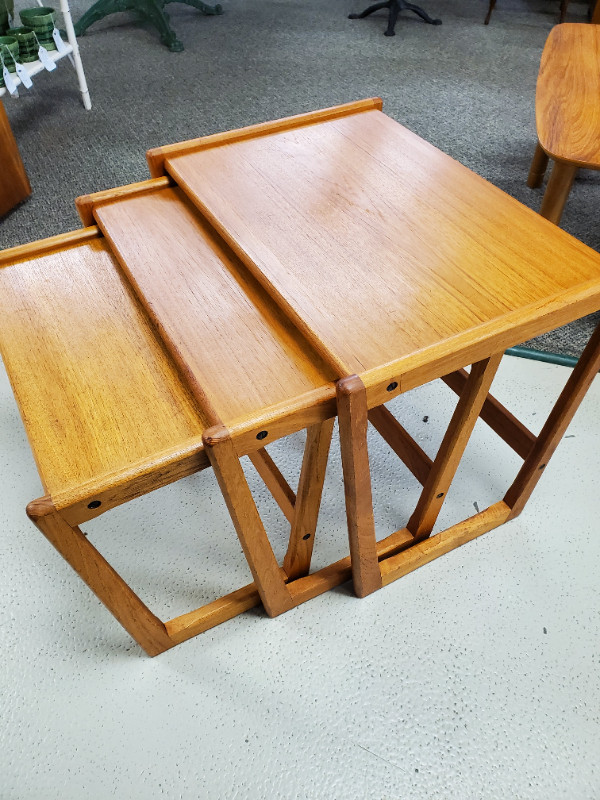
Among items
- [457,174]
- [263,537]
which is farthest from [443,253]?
[263,537]

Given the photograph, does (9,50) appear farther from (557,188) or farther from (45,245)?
(557,188)

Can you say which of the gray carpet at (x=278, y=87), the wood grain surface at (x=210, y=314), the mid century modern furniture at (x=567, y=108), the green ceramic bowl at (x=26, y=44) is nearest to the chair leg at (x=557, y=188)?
the mid century modern furniture at (x=567, y=108)

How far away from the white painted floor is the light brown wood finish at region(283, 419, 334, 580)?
0.32ft

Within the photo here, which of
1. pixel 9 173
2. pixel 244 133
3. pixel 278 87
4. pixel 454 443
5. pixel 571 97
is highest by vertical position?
pixel 244 133

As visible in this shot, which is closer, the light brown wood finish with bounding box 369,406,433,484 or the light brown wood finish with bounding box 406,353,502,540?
the light brown wood finish with bounding box 406,353,502,540

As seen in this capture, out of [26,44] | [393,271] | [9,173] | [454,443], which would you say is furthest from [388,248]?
[26,44]

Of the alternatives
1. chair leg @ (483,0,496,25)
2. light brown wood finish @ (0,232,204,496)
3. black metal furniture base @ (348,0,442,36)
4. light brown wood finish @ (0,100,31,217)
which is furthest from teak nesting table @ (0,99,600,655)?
chair leg @ (483,0,496,25)

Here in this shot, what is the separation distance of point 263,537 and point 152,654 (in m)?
0.37

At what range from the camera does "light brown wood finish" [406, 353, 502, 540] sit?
0.93 meters

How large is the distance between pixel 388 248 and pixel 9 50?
1945 mm

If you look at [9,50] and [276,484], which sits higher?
[9,50]

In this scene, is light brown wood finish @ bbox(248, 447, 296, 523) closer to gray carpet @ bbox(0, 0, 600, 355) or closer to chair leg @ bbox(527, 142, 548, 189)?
gray carpet @ bbox(0, 0, 600, 355)

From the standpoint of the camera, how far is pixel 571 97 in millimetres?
1700

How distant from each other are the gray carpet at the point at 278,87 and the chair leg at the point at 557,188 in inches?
15.7
